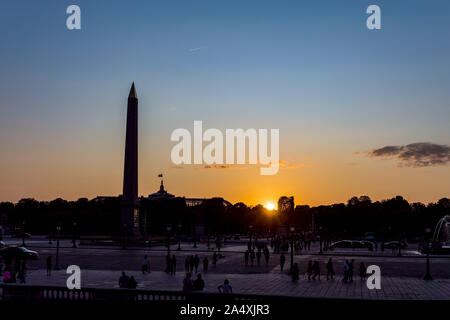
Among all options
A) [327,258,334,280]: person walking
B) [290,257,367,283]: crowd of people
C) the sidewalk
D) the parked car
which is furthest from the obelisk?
[327,258,334,280]: person walking

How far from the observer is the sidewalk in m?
29.0

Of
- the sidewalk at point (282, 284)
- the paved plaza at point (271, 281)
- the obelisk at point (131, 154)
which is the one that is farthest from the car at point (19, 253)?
the obelisk at point (131, 154)

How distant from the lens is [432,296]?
93.6 ft

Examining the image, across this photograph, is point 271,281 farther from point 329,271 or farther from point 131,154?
point 131,154

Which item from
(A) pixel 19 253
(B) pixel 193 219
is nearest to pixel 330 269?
(A) pixel 19 253

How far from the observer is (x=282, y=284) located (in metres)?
33.4

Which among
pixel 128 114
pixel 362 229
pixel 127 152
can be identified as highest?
pixel 128 114

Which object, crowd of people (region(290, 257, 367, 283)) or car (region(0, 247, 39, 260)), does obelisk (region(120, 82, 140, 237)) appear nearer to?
car (region(0, 247, 39, 260))

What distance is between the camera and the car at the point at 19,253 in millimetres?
54156

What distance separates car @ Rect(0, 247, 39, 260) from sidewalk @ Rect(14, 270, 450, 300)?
14702 mm

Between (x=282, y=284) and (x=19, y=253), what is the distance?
32321mm
